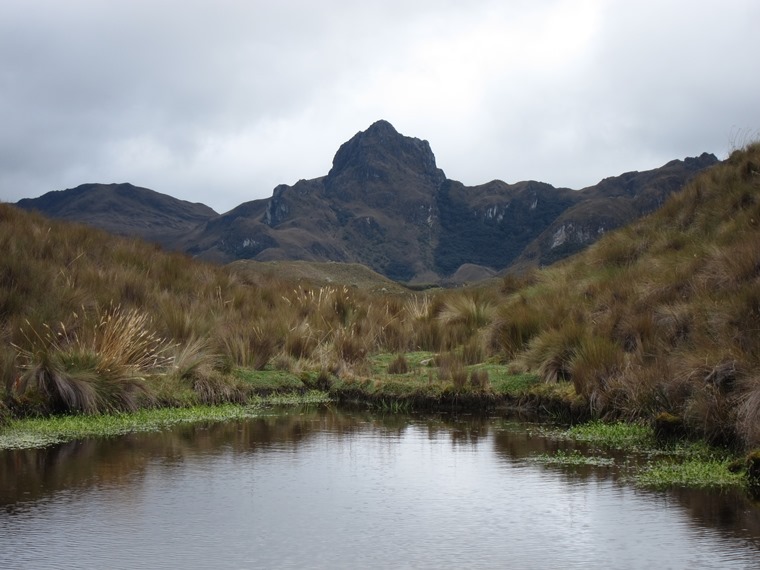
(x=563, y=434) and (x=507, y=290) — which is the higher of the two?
(x=507, y=290)

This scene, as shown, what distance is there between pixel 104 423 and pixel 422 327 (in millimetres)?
10148

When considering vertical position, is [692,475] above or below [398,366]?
below

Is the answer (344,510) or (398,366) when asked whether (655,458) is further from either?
(398,366)

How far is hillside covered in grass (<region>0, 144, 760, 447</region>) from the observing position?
11437 mm

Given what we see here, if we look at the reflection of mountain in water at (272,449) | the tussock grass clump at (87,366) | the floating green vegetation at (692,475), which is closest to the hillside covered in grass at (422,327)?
the tussock grass clump at (87,366)

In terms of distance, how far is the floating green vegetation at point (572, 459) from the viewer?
9.34 m

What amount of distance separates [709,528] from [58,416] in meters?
8.40

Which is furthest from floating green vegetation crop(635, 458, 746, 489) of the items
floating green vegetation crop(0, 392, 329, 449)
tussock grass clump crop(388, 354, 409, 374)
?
tussock grass clump crop(388, 354, 409, 374)

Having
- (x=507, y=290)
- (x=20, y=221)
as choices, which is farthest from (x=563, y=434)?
(x=20, y=221)

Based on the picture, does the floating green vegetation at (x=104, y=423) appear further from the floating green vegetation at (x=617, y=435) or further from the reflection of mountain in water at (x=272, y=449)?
the floating green vegetation at (x=617, y=435)

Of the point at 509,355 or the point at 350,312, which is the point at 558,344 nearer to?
the point at 509,355

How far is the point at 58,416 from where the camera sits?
11.7 m

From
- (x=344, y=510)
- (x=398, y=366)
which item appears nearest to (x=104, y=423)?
(x=344, y=510)

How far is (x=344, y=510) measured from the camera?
24.5 feet
